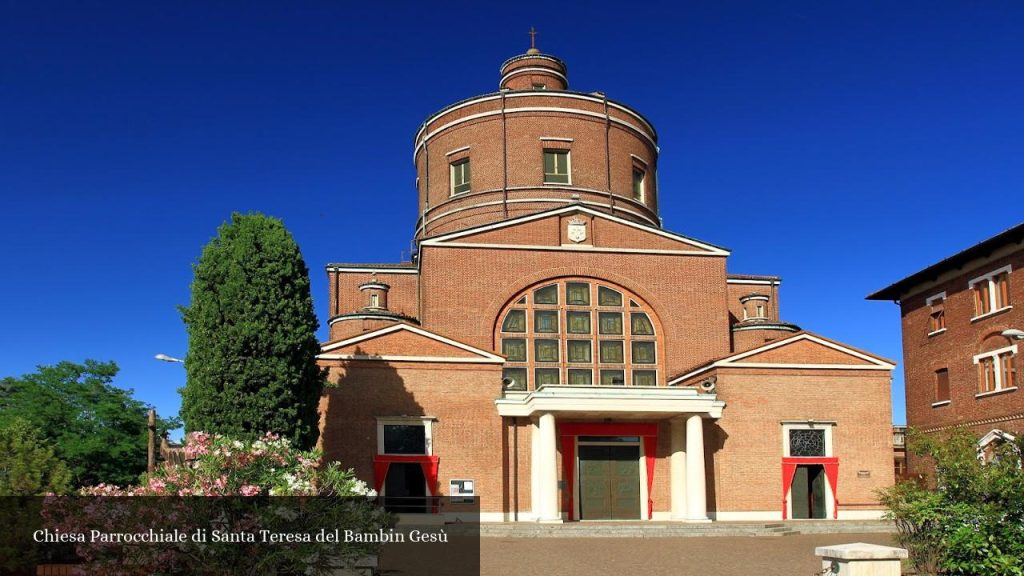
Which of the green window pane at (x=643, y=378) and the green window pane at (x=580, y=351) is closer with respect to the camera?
the green window pane at (x=580, y=351)

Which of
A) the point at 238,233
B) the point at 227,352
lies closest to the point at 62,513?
the point at 227,352

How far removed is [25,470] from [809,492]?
24130mm

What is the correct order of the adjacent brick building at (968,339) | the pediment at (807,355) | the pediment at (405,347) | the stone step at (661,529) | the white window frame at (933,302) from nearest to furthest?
the stone step at (661,529) < the pediment at (405,347) < the pediment at (807,355) < the adjacent brick building at (968,339) < the white window frame at (933,302)

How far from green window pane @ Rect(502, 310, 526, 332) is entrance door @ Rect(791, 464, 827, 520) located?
10.7 metres

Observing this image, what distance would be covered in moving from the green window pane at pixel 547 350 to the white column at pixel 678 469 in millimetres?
5122

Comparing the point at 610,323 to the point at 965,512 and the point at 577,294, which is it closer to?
the point at 577,294

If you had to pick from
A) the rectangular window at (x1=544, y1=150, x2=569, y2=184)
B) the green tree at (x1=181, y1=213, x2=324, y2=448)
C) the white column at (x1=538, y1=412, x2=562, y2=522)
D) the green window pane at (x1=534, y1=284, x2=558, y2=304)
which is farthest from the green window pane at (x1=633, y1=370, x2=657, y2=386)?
the green tree at (x1=181, y1=213, x2=324, y2=448)

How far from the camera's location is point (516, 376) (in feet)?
117

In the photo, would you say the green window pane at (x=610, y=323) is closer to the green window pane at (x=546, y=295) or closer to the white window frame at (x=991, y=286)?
the green window pane at (x=546, y=295)

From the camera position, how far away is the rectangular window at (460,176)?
43.1 metres

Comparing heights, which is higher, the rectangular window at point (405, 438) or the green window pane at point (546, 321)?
the green window pane at point (546, 321)

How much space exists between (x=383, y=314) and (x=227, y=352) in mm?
14313

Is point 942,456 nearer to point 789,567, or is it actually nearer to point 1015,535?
point 1015,535

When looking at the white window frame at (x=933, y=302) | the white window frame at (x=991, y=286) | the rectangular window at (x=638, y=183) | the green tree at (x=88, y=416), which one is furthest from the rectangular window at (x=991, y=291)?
the green tree at (x=88, y=416)
